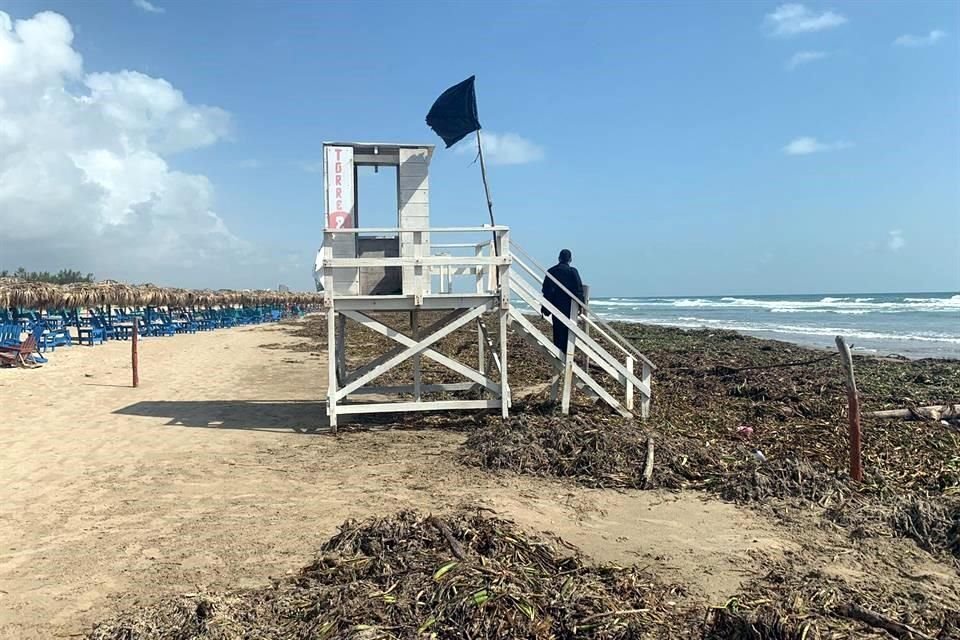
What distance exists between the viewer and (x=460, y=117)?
33.2 ft

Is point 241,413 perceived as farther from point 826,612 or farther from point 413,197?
point 826,612

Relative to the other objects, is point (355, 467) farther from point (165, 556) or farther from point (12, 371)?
point (12, 371)

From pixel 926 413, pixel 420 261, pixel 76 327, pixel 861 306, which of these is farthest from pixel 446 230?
pixel 861 306

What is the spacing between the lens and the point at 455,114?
10148 millimetres

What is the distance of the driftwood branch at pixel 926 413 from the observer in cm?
941

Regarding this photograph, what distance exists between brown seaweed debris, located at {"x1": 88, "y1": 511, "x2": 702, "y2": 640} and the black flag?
744 cm

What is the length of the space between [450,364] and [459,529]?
15.9 feet

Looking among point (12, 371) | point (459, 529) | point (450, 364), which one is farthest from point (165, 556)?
point (12, 371)

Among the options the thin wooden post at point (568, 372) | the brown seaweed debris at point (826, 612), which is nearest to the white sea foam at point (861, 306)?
the thin wooden post at point (568, 372)

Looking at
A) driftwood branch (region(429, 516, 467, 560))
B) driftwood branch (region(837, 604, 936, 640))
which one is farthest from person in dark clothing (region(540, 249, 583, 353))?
driftwood branch (region(837, 604, 936, 640))

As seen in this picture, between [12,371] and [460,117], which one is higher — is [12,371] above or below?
below

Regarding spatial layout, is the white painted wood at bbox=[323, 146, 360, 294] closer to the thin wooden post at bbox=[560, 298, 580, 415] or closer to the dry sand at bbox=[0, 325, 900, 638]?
the dry sand at bbox=[0, 325, 900, 638]

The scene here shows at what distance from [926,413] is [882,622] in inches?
302

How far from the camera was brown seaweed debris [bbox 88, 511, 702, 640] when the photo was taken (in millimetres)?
3352
